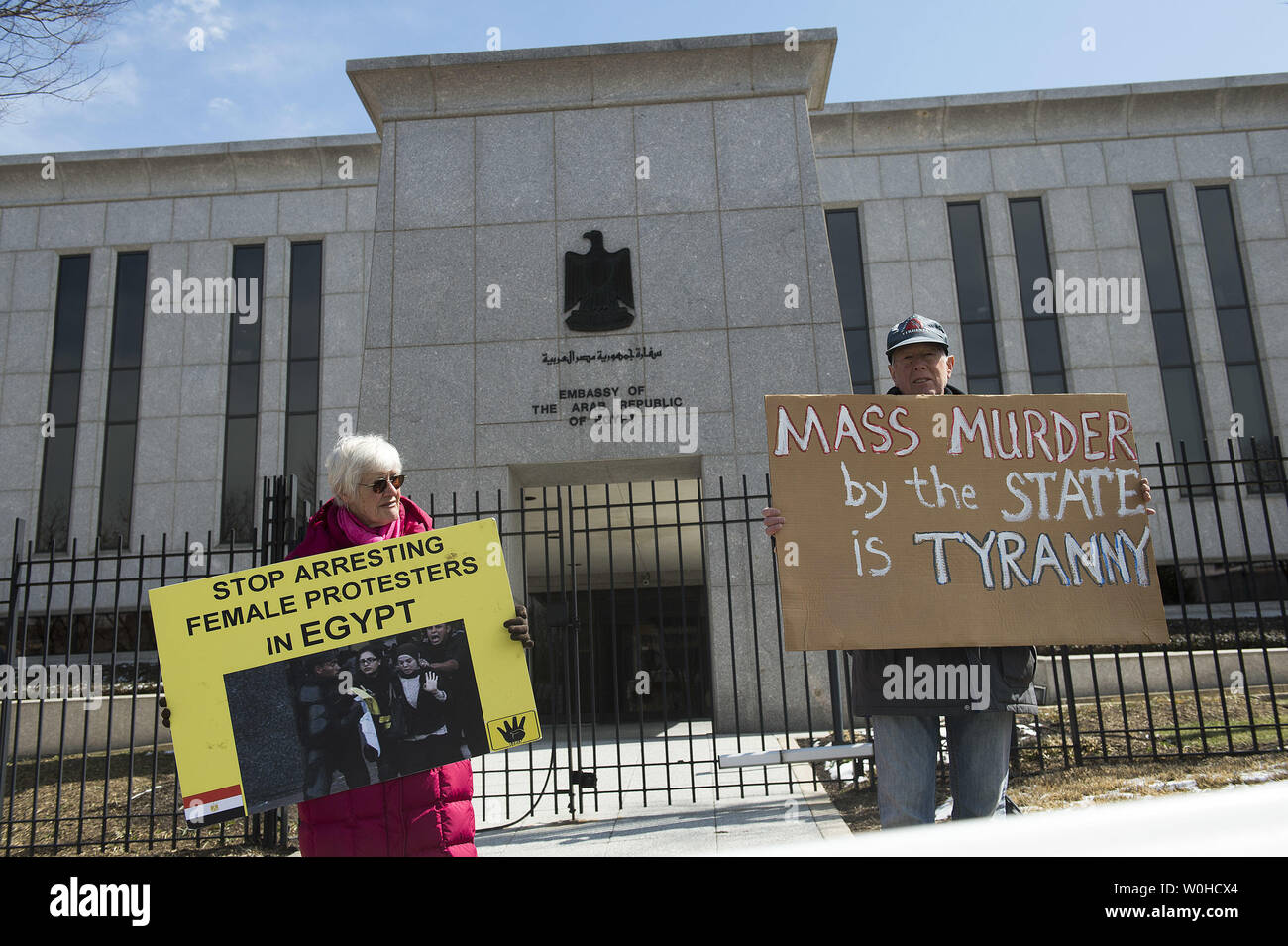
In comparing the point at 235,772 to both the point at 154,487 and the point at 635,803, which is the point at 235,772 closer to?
the point at 635,803

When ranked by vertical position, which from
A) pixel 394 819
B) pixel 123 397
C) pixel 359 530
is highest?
pixel 123 397

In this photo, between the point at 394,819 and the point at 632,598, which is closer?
the point at 394,819

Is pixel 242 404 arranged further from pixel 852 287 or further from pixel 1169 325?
pixel 1169 325

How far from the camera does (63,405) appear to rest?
73.4 ft

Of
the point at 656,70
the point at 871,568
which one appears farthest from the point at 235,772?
the point at 656,70

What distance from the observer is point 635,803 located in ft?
23.8

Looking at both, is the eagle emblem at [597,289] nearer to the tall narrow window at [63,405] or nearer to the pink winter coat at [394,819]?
the pink winter coat at [394,819]

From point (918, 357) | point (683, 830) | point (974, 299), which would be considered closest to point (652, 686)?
point (974, 299)

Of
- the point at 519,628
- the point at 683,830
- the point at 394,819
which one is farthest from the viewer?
the point at 683,830

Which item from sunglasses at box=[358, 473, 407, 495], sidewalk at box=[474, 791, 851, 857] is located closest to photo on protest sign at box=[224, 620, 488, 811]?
sunglasses at box=[358, 473, 407, 495]

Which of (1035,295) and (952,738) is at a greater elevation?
(1035,295)

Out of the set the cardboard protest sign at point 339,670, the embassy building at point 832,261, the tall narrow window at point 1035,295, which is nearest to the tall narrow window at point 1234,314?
the embassy building at point 832,261

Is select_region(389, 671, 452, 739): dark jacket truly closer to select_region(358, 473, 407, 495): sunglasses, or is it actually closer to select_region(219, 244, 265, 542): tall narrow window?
select_region(358, 473, 407, 495): sunglasses

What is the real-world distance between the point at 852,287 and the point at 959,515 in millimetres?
18903
